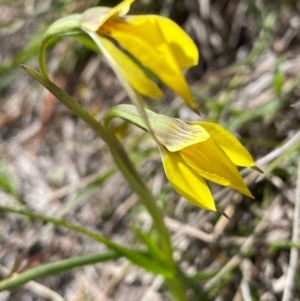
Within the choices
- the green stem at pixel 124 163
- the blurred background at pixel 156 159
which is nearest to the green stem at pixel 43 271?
the green stem at pixel 124 163

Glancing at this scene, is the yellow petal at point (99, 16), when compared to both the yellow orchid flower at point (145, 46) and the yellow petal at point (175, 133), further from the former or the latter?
the yellow petal at point (175, 133)

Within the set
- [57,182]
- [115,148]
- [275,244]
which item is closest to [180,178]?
[115,148]

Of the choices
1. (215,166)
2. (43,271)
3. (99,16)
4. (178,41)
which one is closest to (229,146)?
(215,166)

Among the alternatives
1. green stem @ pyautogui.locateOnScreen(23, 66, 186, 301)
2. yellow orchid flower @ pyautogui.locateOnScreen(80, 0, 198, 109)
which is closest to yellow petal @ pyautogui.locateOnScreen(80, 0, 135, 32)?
yellow orchid flower @ pyautogui.locateOnScreen(80, 0, 198, 109)

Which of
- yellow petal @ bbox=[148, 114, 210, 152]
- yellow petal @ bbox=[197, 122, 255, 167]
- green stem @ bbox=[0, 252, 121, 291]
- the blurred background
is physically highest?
yellow petal @ bbox=[148, 114, 210, 152]

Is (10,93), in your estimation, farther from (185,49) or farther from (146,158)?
(185,49)

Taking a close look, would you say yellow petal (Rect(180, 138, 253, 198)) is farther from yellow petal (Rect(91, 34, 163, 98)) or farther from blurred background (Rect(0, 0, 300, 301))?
blurred background (Rect(0, 0, 300, 301))
